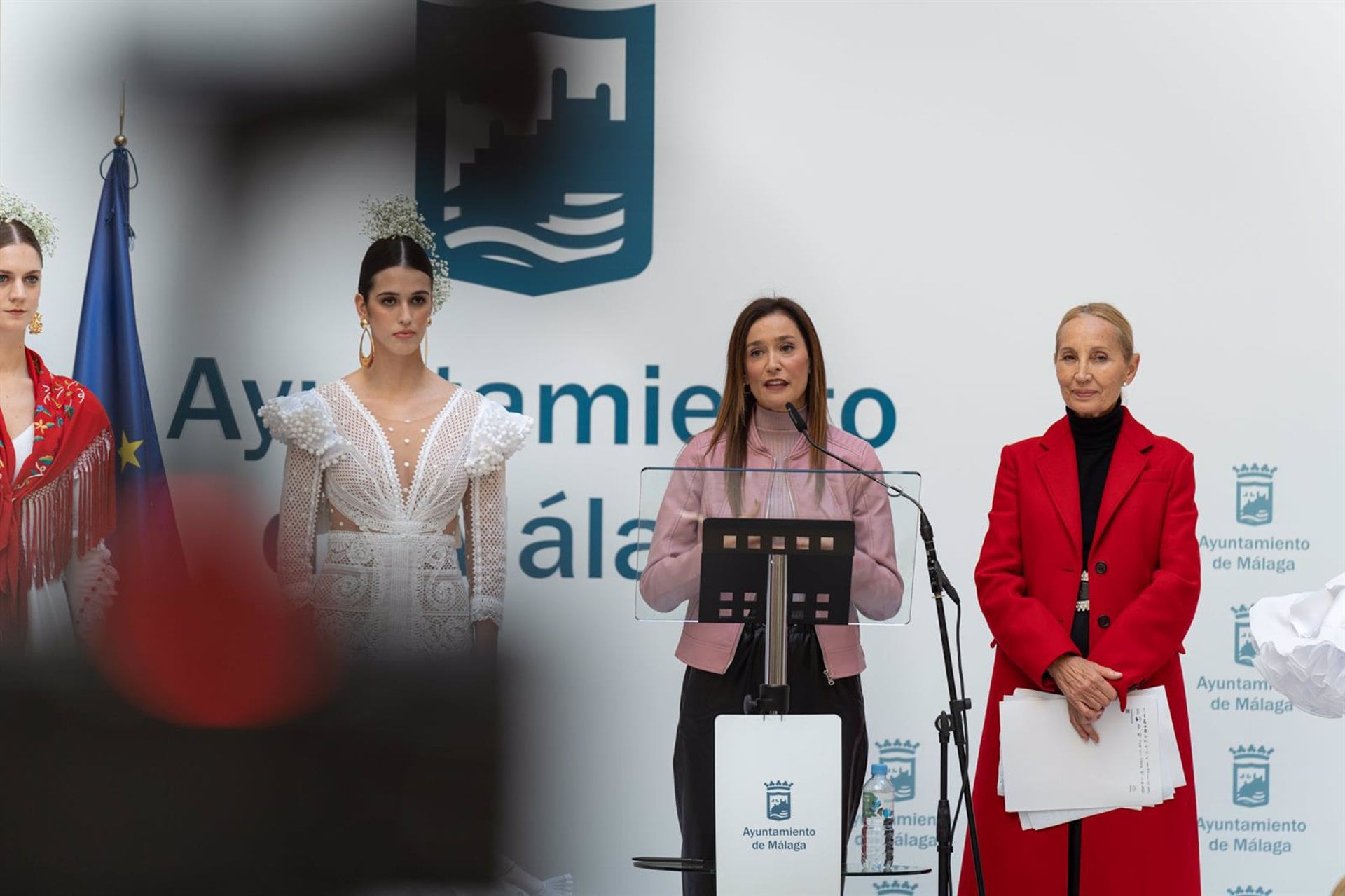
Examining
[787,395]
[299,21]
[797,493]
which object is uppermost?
[299,21]

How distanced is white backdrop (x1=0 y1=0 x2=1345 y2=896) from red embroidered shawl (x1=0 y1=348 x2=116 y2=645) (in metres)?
0.33

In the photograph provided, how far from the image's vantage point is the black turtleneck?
108 inches

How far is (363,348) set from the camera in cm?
361

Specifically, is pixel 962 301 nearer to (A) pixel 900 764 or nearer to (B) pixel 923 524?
(A) pixel 900 764

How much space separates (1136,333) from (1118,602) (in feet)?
4.46

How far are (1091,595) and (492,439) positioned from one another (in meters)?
1.49

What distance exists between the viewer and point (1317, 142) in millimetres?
3764

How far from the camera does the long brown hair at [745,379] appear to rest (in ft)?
9.77

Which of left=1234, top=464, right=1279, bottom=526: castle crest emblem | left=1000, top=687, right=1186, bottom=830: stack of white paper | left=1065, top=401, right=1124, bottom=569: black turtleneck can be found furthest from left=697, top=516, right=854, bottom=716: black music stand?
left=1234, top=464, right=1279, bottom=526: castle crest emblem

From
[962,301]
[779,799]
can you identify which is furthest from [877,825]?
[962,301]

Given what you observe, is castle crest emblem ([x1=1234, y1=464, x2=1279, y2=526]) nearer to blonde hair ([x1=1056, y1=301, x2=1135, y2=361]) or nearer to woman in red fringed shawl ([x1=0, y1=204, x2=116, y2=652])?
blonde hair ([x1=1056, y1=301, x2=1135, y2=361])

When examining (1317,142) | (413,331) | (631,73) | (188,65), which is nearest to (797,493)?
(188,65)

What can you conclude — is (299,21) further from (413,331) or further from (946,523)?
(946,523)

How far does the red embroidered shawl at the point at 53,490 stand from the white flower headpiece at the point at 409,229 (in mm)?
856
